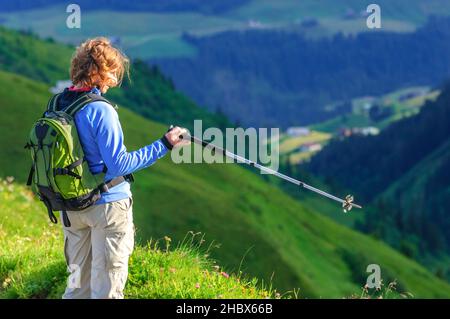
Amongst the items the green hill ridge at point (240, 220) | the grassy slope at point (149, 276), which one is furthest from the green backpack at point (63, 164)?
the green hill ridge at point (240, 220)

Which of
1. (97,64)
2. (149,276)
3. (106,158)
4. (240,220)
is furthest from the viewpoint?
(240,220)

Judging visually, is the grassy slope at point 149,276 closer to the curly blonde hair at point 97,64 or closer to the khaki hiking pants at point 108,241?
the khaki hiking pants at point 108,241

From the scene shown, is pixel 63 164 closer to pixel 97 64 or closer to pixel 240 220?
pixel 97 64

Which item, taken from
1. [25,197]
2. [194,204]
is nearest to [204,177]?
[194,204]

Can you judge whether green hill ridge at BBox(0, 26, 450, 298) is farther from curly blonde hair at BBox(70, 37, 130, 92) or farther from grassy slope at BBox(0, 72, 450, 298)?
curly blonde hair at BBox(70, 37, 130, 92)

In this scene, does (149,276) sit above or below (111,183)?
below

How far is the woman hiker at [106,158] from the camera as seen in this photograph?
8320 mm

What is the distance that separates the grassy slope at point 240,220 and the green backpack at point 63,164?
72.8 metres

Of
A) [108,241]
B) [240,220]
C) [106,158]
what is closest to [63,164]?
[106,158]

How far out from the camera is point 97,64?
8.53 metres

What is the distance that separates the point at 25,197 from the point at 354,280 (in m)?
114

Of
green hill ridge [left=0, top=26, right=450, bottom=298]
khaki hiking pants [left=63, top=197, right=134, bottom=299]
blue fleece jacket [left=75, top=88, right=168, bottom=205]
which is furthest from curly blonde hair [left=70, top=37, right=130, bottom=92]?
green hill ridge [left=0, top=26, right=450, bottom=298]

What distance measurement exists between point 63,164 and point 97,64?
3.58ft
